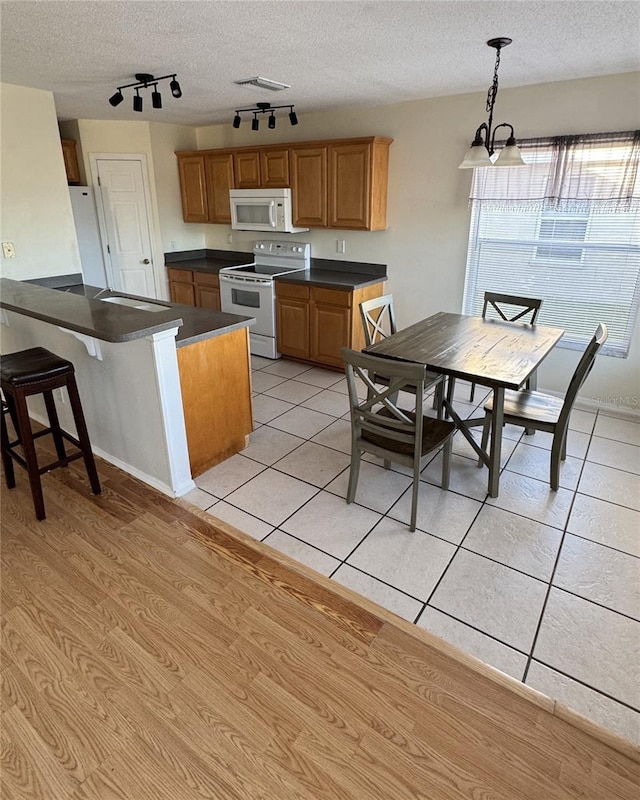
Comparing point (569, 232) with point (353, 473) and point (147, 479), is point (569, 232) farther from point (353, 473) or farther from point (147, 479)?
point (147, 479)

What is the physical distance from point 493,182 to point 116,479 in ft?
11.5

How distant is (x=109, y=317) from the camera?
2.41 meters

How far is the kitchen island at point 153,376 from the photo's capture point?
241 cm

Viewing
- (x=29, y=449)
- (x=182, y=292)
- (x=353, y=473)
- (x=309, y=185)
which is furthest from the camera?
(x=182, y=292)

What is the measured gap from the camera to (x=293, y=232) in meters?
4.84

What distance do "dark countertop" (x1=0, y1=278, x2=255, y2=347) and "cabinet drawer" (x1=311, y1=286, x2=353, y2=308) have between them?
152cm

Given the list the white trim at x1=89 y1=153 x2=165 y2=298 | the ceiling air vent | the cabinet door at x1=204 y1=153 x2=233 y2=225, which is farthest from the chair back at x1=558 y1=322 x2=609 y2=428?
the white trim at x1=89 y1=153 x2=165 y2=298

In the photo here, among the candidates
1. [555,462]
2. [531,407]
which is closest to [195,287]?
[531,407]

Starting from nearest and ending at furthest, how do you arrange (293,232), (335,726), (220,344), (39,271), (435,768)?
(435,768) → (335,726) → (220,344) → (39,271) → (293,232)

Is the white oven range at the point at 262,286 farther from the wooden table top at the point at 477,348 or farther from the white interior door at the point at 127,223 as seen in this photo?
the wooden table top at the point at 477,348

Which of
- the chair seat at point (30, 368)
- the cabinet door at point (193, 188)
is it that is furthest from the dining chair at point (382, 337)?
the cabinet door at point (193, 188)

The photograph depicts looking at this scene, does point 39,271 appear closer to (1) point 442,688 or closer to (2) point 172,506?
(2) point 172,506

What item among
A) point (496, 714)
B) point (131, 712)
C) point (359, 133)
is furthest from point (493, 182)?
point (131, 712)

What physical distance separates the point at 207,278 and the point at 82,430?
309 cm
